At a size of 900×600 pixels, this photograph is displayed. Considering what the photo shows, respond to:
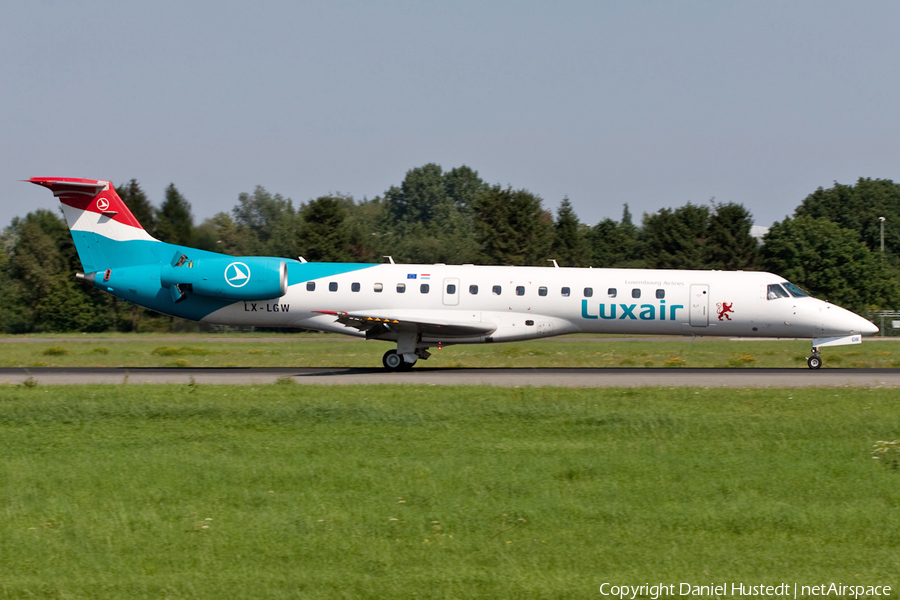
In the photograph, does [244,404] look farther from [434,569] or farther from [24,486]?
[434,569]

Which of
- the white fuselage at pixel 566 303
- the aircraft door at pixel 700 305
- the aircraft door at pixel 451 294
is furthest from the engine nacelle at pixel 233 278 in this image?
the aircraft door at pixel 700 305

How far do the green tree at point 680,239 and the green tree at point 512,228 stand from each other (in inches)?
287

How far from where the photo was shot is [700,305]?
24297 millimetres

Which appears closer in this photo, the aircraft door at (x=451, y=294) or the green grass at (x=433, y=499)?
the green grass at (x=433, y=499)

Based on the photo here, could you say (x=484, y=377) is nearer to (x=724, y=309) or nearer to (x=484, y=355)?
(x=724, y=309)

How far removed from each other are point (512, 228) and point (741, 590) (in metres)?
54.4

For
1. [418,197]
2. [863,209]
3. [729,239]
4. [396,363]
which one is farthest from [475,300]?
[418,197]

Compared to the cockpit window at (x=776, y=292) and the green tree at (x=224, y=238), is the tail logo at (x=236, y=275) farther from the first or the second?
the green tree at (x=224, y=238)

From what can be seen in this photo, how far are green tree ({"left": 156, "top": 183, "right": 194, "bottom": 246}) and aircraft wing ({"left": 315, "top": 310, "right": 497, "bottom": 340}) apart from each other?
2250 cm

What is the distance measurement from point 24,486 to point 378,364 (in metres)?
18.2

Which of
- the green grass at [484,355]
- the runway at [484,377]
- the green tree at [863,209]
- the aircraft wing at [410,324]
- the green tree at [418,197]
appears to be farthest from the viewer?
the green tree at [418,197]

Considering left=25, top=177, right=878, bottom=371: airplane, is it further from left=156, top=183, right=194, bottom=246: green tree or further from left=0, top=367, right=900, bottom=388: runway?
left=156, top=183, right=194, bottom=246: green tree

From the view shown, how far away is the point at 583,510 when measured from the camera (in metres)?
8.88

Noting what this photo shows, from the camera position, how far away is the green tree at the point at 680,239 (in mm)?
59591
